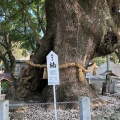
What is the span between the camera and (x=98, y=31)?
25.4 feet

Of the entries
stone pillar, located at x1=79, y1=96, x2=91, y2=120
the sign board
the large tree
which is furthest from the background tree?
stone pillar, located at x1=79, y1=96, x2=91, y2=120

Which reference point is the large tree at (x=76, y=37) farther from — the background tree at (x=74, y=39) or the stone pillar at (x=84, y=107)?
the stone pillar at (x=84, y=107)

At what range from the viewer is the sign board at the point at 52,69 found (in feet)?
18.2

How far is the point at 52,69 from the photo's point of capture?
5.57 metres

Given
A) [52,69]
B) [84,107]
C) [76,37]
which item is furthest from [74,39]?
[84,107]

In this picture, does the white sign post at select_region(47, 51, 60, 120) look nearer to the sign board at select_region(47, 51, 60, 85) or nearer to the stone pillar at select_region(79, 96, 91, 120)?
the sign board at select_region(47, 51, 60, 85)

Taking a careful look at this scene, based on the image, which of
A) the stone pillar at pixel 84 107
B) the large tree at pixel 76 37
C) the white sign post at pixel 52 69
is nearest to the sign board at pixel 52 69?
the white sign post at pixel 52 69

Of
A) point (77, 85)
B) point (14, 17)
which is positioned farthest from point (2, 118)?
point (14, 17)

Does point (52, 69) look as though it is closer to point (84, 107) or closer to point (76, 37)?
point (84, 107)

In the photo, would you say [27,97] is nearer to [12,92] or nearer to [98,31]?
[12,92]

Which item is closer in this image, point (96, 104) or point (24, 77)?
point (96, 104)

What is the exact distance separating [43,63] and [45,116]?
243 cm

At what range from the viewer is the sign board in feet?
18.2

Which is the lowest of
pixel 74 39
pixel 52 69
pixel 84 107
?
pixel 84 107
